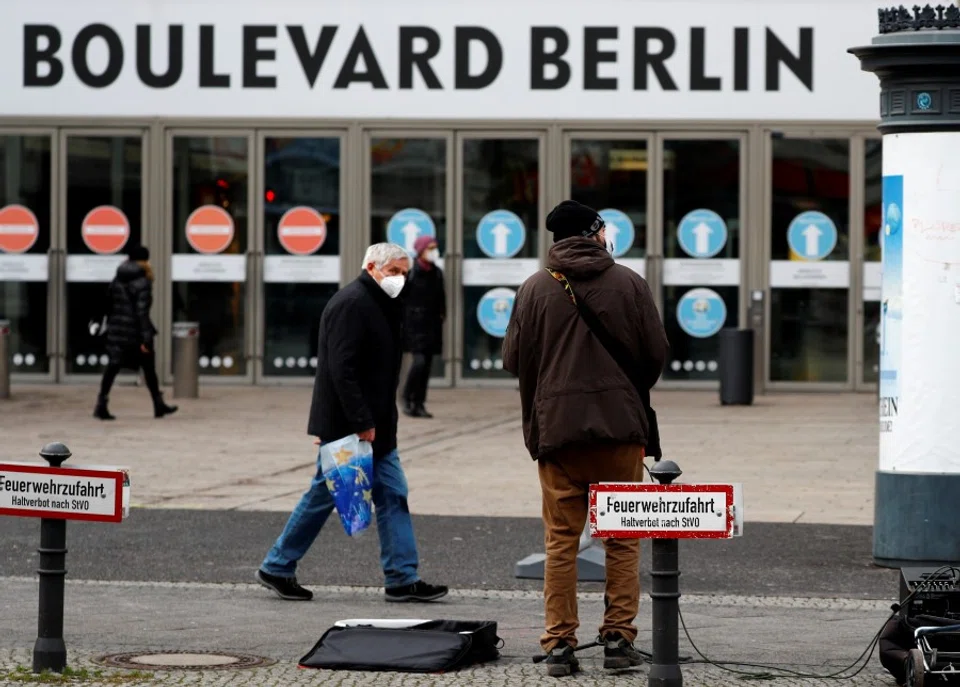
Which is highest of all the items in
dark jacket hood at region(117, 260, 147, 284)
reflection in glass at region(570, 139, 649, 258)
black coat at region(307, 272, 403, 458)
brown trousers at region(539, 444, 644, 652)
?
reflection in glass at region(570, 139, 649, 258)

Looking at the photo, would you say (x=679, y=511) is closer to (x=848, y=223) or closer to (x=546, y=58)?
(x=848, y=223)

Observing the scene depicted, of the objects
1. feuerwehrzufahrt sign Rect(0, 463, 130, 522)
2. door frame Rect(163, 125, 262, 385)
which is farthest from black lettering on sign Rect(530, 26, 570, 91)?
feuerwehrzufahrt sign Rect(0, 463, 130, 522)

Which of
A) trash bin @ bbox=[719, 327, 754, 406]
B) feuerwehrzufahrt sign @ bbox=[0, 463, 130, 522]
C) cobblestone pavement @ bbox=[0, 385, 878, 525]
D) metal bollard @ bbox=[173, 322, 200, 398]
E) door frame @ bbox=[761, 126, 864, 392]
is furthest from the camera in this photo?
door frame @ bbox=[761, 126, 864, 392]

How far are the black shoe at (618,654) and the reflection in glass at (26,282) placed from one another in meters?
17.3

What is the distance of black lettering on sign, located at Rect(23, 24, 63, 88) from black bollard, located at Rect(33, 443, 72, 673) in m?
17.3

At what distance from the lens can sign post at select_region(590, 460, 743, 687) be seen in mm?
6477

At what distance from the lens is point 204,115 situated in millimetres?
23328

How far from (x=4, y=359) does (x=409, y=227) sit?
17.2 feet

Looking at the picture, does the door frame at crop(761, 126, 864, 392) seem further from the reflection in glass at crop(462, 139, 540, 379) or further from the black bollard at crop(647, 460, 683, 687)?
the black bollard at crop(647, 460, 683, 687)

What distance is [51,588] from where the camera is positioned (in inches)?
271

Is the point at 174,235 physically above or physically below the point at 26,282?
above

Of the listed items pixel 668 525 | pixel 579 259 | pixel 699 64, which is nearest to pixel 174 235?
pixel 699 64

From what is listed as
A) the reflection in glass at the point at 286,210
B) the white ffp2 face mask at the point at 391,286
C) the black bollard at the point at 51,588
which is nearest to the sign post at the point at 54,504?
the black bollard at the point at 51,588

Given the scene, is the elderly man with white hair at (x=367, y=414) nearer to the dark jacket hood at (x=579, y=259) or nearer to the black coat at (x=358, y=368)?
the black coat at (x=358, y=368)
